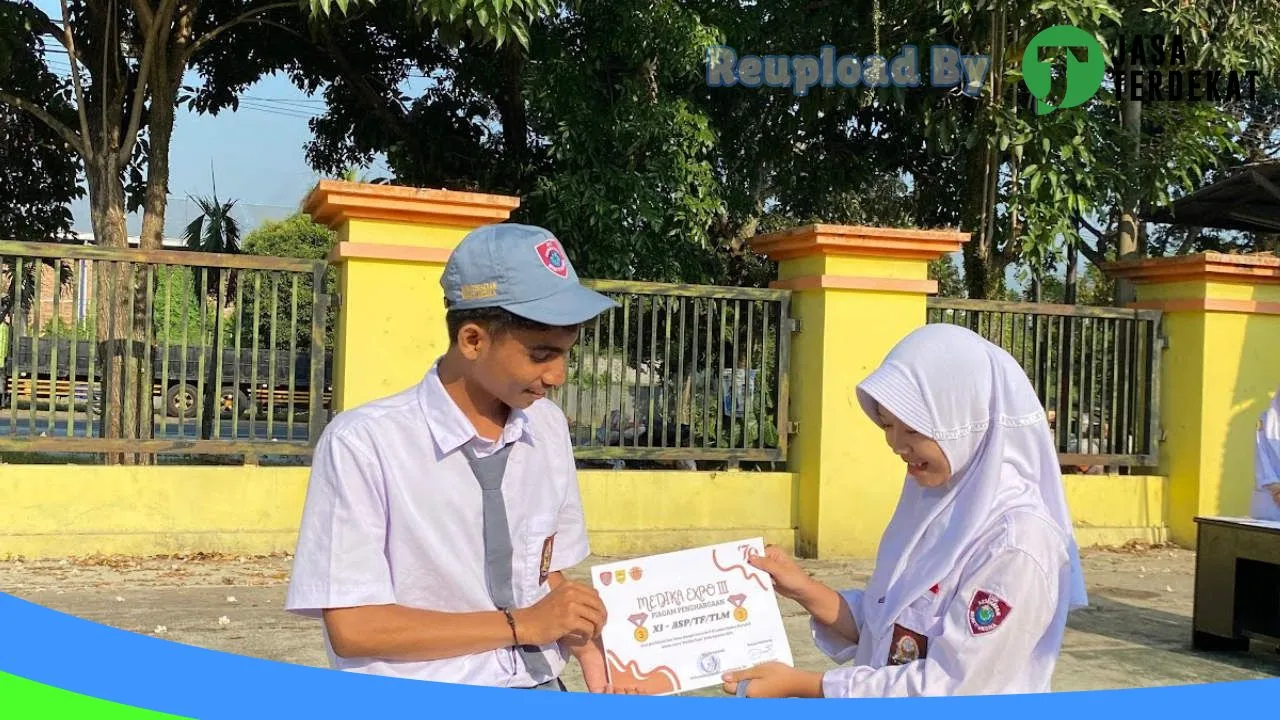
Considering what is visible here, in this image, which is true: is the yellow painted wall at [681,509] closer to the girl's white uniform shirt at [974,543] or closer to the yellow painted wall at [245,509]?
the yellow painted wall at [245,509]

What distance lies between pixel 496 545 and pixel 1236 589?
16.6 feet

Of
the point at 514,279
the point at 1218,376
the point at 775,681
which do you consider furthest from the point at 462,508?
the point at 1218,376

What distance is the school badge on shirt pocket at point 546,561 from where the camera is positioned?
218cm

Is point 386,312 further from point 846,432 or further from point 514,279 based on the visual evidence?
point 514,279

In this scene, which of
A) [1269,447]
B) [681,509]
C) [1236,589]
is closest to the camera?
[1236,589]

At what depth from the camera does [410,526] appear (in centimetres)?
200

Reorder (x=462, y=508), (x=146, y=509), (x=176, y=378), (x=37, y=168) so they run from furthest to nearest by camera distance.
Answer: (x=37, y=168), (x=176, y=378), (x=146, y=509), (x=462, y=508)

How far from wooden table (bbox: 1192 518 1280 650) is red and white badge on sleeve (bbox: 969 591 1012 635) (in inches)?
176

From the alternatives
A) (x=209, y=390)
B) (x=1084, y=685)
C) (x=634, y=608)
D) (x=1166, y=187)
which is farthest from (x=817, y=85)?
(x=634, y=608)

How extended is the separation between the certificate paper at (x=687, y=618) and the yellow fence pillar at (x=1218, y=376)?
25.4ft

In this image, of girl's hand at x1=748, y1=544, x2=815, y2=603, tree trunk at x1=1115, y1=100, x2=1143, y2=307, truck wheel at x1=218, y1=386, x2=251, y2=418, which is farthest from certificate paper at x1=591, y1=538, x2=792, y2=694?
tree trunk at x1=1115, y1=100, x2=1143, y2=307

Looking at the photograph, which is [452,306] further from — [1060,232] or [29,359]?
[1060,232]

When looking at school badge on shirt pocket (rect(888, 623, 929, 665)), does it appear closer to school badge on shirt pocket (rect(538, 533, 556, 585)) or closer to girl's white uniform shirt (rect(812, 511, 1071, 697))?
girl's white uniform shirt (rect(812, 511, 1071, 697))

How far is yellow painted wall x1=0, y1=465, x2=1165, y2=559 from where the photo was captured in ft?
23.0
